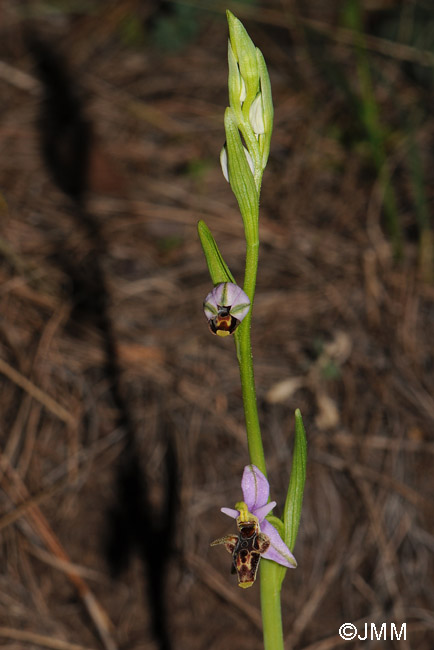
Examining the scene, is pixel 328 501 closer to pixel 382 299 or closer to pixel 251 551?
pixel 382 299

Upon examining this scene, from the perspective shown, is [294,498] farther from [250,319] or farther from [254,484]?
[250,319]

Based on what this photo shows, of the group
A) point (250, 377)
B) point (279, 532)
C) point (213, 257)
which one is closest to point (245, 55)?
point (213, 257)

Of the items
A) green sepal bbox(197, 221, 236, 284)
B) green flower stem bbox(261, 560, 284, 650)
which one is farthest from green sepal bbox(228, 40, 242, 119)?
green flower stem bbox(261, 560, 284, 650)

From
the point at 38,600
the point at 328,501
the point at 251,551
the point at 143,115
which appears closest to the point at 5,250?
the point at 143,115

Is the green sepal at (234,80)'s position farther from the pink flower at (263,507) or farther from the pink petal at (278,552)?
the pink petal at (278,552)

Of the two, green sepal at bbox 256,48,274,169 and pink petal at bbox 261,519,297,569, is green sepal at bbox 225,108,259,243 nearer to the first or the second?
green sepal at bbox 256,48,274,169

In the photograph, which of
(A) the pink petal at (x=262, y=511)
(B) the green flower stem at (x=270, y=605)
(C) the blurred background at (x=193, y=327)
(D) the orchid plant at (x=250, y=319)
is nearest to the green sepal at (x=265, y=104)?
(D) the orchid plant at (x=250, y=319)
